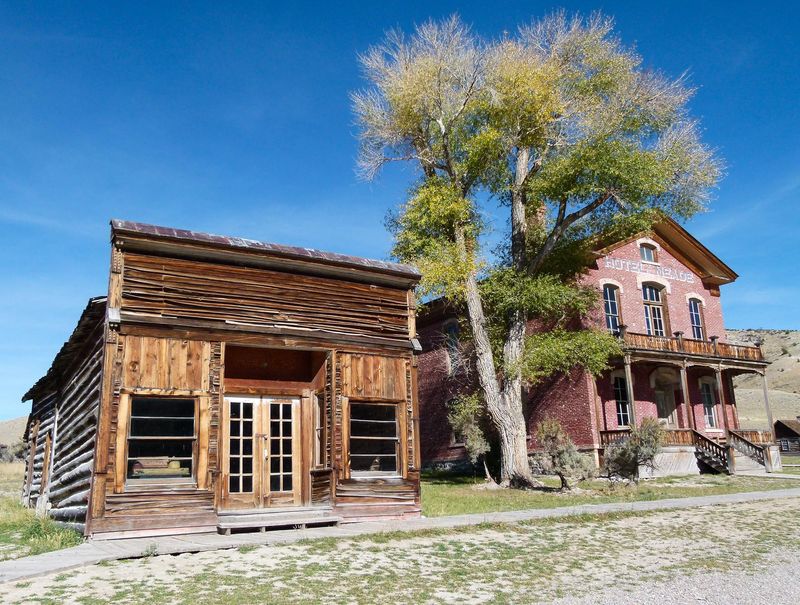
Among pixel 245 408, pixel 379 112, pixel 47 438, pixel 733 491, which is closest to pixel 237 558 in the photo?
pixel 245 408

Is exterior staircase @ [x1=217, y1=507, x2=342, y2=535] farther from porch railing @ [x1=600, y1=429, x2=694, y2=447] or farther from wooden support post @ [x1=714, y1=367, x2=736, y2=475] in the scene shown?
wooden support post @ [x1=714, y1=367, x2=736, y2=475]

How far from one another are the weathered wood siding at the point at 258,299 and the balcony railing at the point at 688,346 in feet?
44.1

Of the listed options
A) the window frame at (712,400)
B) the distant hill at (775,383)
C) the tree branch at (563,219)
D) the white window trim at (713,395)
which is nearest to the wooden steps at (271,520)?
the tree branch at (563,219)

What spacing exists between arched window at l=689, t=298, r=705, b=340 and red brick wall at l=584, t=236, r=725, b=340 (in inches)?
7.5

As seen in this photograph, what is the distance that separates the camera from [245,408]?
13.7m

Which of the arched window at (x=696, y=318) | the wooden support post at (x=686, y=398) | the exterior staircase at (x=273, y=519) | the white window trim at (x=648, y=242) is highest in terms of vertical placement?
the white window trim at (x=648, y=242)

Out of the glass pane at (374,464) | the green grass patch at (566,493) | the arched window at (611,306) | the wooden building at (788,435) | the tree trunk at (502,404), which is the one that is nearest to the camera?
the glass pane at (374,464)

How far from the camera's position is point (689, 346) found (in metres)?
27.4

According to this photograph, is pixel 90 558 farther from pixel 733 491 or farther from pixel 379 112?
pixel 379 112

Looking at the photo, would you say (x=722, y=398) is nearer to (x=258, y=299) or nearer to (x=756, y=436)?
(x=756, y=436)

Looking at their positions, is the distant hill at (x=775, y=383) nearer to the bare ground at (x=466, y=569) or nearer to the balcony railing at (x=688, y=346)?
the balcony railing at (x=688, y=346)

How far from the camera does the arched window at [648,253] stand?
98.0 feet

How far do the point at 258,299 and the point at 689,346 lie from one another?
64.4 ft

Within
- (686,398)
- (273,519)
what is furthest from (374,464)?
(686,398)
